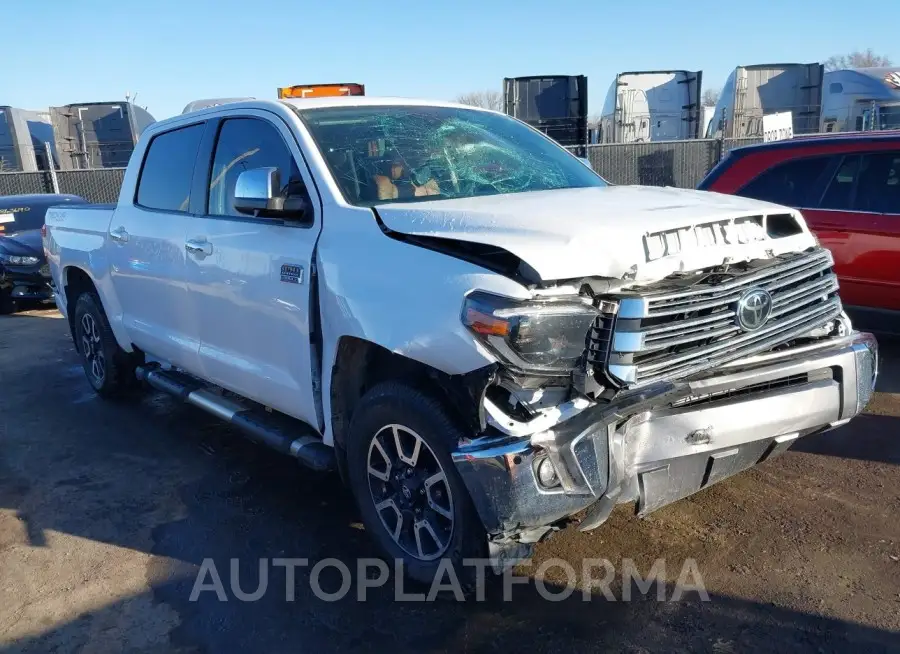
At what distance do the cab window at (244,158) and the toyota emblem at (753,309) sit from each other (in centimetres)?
203

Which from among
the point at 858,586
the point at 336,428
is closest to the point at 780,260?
the point at 858,586

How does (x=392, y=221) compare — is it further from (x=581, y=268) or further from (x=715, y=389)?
(x=715, y=389)

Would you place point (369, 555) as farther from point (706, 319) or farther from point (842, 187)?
point (842, 187)

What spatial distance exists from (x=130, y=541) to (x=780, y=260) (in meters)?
3.39

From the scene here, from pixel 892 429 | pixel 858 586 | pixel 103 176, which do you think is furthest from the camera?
pixel 103 176

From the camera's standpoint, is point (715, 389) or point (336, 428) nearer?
point (715, 389)

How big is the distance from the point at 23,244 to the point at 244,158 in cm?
811

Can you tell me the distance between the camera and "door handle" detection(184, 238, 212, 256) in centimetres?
423

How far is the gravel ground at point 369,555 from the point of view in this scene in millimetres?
2998

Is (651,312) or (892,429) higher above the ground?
(651,312)

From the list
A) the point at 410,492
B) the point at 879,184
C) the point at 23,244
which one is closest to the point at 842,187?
the point at 879,184

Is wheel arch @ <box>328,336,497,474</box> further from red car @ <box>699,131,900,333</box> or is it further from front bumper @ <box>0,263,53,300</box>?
front bumper @ <box>0,263,53,300</box>

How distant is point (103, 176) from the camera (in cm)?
1725

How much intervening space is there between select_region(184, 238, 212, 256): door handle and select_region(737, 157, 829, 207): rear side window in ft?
14.8
